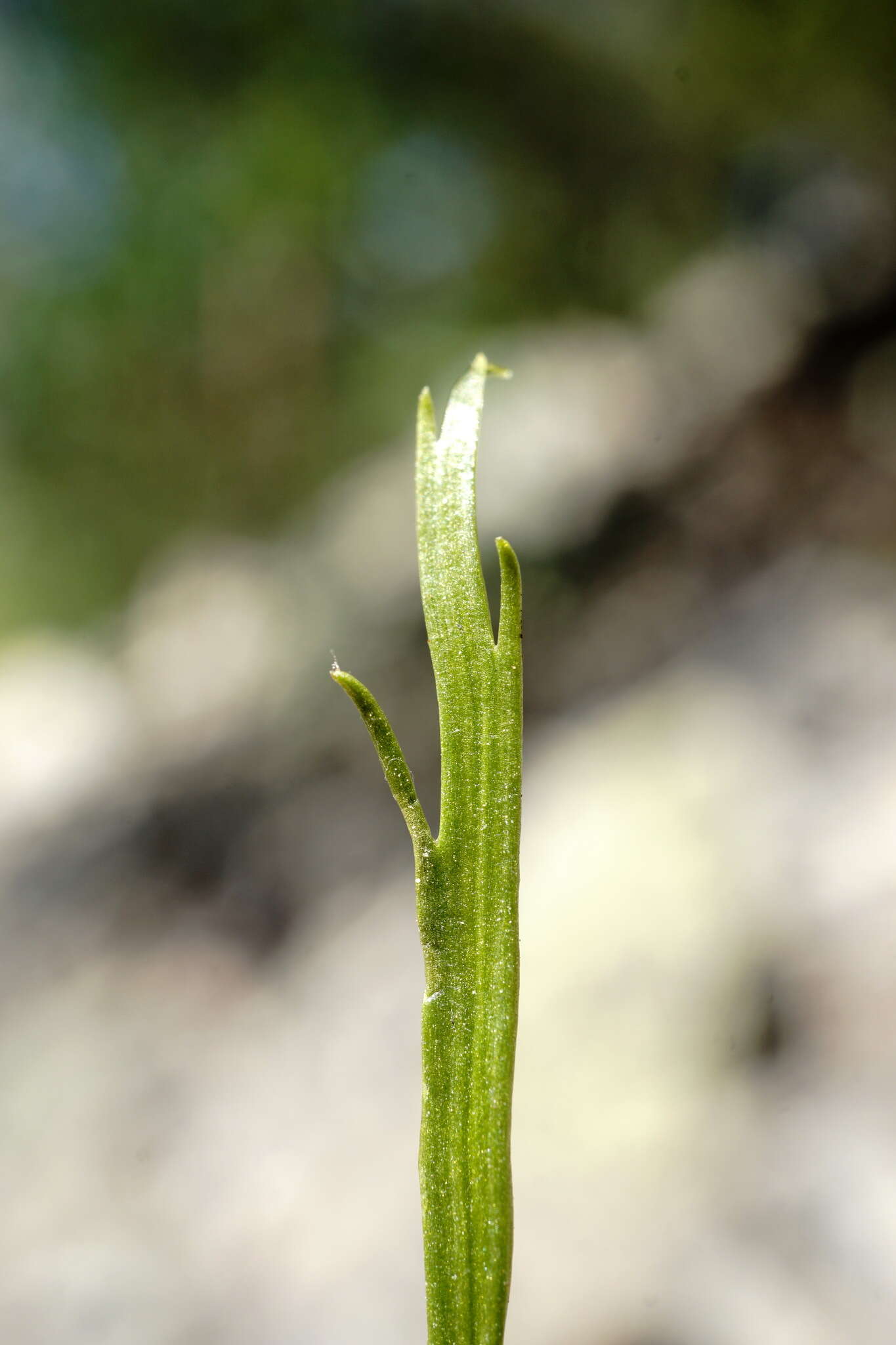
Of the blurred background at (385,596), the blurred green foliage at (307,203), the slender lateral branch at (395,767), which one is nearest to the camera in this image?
the slender lateral branch at (395,767)

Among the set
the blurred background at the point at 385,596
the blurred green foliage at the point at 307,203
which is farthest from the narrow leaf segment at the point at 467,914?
the blurred green foliage at the point at 307,203

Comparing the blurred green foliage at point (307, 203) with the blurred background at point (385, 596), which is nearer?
the blurred background at point (385, 596)

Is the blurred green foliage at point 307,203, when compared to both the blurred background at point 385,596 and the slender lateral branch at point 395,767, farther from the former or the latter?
the slender lateral branch at point 395,767

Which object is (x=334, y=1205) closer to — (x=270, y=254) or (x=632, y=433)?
(x=632, y=433)

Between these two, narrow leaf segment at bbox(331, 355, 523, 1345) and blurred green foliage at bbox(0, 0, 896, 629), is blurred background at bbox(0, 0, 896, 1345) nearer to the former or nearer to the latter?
blurred green foliage at bbox(0, 0, 896, 629)

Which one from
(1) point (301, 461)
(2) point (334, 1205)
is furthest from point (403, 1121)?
(1) point (301, 461)
